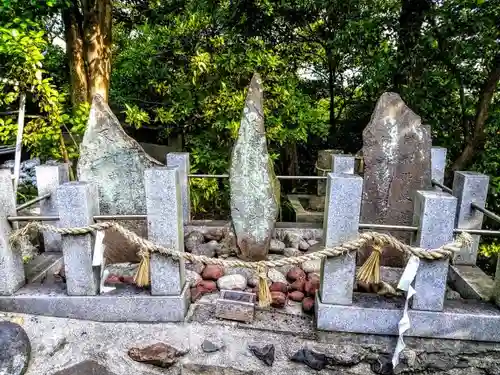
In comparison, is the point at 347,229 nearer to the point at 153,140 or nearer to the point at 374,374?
the point at 374,374

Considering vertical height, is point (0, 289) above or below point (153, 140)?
below

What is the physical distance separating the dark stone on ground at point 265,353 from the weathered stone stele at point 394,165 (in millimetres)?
1492

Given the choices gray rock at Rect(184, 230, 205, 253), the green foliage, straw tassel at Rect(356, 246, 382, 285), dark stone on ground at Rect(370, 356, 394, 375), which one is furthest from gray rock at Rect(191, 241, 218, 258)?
the green foliage

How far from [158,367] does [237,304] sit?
2.09ft

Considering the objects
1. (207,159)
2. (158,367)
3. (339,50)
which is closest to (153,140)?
(207,159)

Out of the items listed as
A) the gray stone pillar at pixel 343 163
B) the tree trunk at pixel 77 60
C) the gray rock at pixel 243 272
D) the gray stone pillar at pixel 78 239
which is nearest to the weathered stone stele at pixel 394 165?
the gray stone pillar at pixel 343 163

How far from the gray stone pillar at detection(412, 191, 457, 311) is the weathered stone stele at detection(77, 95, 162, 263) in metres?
2.36

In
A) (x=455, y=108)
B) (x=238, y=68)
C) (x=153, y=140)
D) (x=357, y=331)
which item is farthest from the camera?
(x=153, y=140)

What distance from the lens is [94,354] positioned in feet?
8.06

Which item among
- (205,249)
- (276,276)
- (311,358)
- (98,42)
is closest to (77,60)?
(98,42)

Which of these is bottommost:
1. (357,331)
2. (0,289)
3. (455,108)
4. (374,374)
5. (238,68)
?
(374,374)

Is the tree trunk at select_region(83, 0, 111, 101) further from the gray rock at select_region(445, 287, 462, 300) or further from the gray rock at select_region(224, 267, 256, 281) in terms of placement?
the gray rock at select_region(445, 287, 462, 300)

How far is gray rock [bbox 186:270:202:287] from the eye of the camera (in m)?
3.20

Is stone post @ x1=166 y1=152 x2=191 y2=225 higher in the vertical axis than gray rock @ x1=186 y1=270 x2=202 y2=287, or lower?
higher
